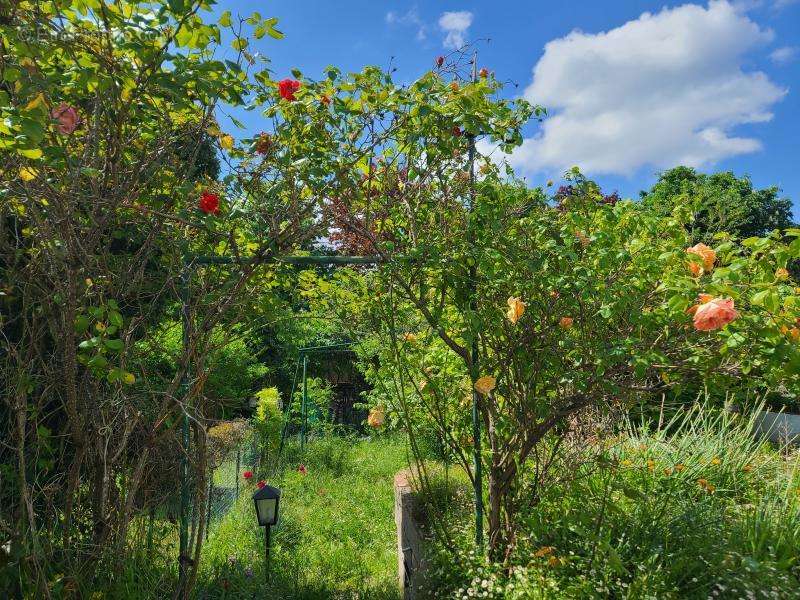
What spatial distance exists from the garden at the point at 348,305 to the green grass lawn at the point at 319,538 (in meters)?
0.08

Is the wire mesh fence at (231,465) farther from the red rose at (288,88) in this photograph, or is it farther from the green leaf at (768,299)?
the green leaf at (768,299)

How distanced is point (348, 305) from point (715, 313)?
2.16 m

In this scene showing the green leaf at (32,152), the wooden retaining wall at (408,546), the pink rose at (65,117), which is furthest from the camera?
the wooden retaining wall at (408,546)

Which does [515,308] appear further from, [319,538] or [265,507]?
[319,538]

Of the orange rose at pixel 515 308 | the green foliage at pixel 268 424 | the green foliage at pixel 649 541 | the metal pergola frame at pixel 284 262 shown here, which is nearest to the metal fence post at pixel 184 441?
the metal pergola frame at pixel 284 262

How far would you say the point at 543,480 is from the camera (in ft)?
10.5

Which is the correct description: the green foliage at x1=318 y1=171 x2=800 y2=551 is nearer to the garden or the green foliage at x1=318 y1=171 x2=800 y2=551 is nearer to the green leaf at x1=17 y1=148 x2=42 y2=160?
the garden

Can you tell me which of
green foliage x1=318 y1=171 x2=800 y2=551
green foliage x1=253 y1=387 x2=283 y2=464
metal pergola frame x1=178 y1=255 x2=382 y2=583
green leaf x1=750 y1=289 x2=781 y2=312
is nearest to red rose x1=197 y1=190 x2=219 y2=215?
metal pergola frame x1=178 y1=255 x2=382 y2=583

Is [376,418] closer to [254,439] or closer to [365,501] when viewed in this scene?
[365,501]

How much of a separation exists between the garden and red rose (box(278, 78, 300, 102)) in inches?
0.5

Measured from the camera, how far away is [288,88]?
235 centimetres

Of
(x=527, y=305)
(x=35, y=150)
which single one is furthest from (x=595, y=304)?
(x=35, y=150)

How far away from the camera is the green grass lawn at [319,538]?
3506mm

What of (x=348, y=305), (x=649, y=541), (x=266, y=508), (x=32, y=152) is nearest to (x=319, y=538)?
(x=266, y=508)
